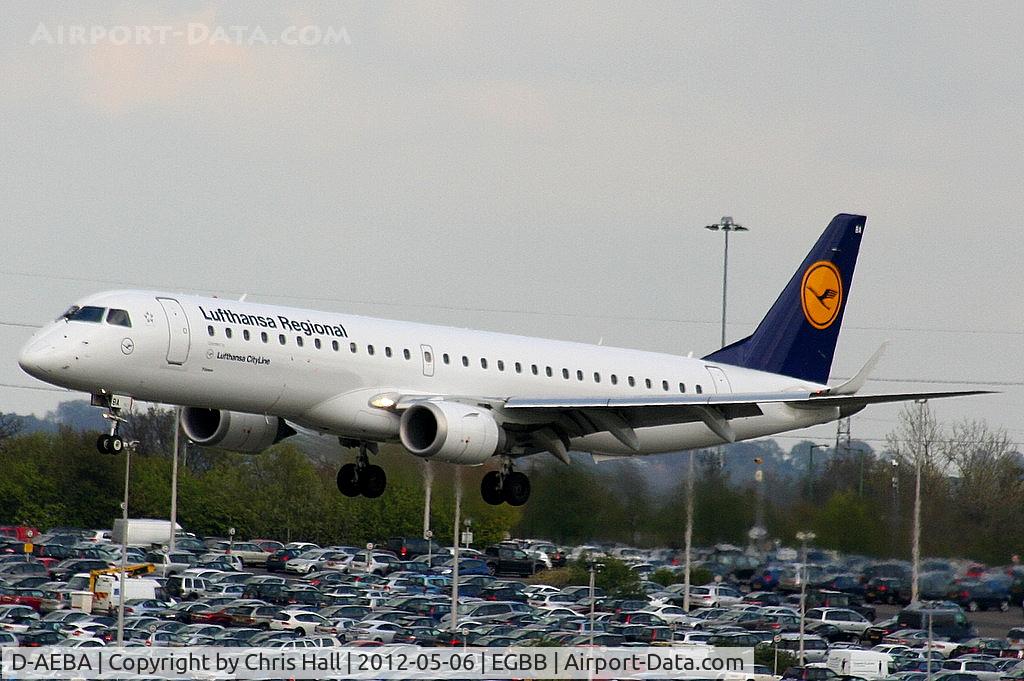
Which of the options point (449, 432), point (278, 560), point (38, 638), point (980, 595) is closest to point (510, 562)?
point (278, 560)

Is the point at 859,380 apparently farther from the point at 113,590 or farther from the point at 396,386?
the point at 113,590

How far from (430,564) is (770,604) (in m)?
17.1

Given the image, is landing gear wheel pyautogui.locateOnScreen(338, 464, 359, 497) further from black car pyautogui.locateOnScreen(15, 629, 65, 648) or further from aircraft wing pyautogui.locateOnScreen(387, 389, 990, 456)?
black car pyautogui.locateOnScreen(15, 629, 65, 648)

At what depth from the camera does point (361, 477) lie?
135 feet

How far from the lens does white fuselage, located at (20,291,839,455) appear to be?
3441 centimetres

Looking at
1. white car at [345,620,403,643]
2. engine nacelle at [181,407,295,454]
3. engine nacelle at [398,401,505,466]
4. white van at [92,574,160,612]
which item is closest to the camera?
engine nacelle at [398,401,505,466]

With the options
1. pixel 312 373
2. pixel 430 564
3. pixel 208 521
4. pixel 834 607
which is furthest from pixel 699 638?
pixel 208 521

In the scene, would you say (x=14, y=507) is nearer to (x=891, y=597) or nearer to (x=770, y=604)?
(x=770, y=604)

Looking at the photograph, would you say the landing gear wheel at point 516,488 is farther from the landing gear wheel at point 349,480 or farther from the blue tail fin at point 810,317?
the blue tail fin at point 810,317

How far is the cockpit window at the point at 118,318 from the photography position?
3456cm

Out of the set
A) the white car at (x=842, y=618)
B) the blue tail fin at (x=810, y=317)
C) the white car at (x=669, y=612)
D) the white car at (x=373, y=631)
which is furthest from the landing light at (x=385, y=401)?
the white car at (x=842, y=618)

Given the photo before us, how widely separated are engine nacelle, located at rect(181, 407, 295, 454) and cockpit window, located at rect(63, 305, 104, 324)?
541 cm
